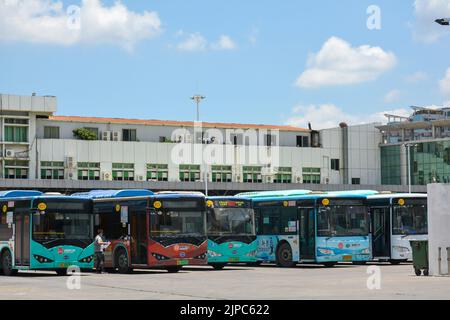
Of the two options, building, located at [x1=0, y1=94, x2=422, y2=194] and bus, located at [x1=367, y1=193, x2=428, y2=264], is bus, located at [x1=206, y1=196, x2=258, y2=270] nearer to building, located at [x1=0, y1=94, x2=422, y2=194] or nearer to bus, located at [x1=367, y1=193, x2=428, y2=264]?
bus, located at [x1=367, y1=193, x2=428, y2=264]

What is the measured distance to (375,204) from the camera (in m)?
39.3

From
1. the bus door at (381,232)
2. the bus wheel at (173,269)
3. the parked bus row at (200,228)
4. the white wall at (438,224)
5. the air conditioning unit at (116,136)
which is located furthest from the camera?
the air conditioning unit at (116,136)

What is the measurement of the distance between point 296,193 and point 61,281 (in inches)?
509

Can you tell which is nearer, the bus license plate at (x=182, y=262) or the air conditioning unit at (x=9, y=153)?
the bus license plate at (x=182, y=262)

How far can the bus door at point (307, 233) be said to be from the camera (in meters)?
37.0

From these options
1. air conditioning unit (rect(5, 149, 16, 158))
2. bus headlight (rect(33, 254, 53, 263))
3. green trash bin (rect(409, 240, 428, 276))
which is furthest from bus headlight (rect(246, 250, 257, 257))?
air conditioning unit (rect(5, 149, 16, 158))

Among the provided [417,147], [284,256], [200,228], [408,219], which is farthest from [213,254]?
[417,147]

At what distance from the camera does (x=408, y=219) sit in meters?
38.8

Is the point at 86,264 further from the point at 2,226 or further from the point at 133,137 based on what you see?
the point at 133,137

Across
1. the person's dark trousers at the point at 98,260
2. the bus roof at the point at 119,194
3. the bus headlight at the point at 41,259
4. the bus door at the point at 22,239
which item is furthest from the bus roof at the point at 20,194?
the person's dark trousers at the point at 98,260

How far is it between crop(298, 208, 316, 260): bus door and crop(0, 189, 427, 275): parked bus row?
37 mm

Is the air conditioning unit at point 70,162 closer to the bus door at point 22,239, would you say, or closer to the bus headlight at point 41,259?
the bus door at point 22,239

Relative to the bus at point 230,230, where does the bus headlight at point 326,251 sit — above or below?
below

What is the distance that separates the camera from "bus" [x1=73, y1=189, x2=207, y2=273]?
32.8m
